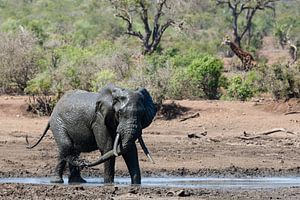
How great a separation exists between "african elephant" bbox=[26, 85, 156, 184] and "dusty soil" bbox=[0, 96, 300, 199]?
32.5 inches

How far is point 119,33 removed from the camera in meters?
62.3

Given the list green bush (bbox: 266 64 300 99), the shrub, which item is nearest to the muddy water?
green bush (bbox: 266 64 300 99)

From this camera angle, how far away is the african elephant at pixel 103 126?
15211 mm

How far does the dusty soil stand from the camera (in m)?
14.6

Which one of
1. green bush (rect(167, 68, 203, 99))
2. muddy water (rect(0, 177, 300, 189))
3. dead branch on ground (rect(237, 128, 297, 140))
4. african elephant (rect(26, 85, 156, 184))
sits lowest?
dead branch on ground (rect(237, 128, 297, 140))

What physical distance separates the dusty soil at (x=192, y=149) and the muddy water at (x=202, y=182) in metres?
0.72

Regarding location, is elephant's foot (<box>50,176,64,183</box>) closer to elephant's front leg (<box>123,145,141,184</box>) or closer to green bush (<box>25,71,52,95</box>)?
elephant's front leg (<box>123,145,141,184</box>)

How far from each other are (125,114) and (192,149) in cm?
708

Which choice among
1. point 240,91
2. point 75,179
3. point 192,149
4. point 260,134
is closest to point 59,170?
point 75,179

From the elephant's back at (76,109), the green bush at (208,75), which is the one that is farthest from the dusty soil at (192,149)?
the green bush at (208,75)

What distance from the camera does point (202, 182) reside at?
17047 mm

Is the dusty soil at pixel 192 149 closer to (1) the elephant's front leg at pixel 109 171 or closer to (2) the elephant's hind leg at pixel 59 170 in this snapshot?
(1) the elephant's front leg at pixel 109 171

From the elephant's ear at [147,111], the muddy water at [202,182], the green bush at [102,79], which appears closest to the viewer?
the elephant's ear at [147,111]

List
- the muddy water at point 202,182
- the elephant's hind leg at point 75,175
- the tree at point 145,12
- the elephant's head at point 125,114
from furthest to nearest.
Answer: the tree at point 145,12 → the elephant's hind leg at point 75,175 → the muddy water at point 202,182 → the elephant's head at point 125,114
